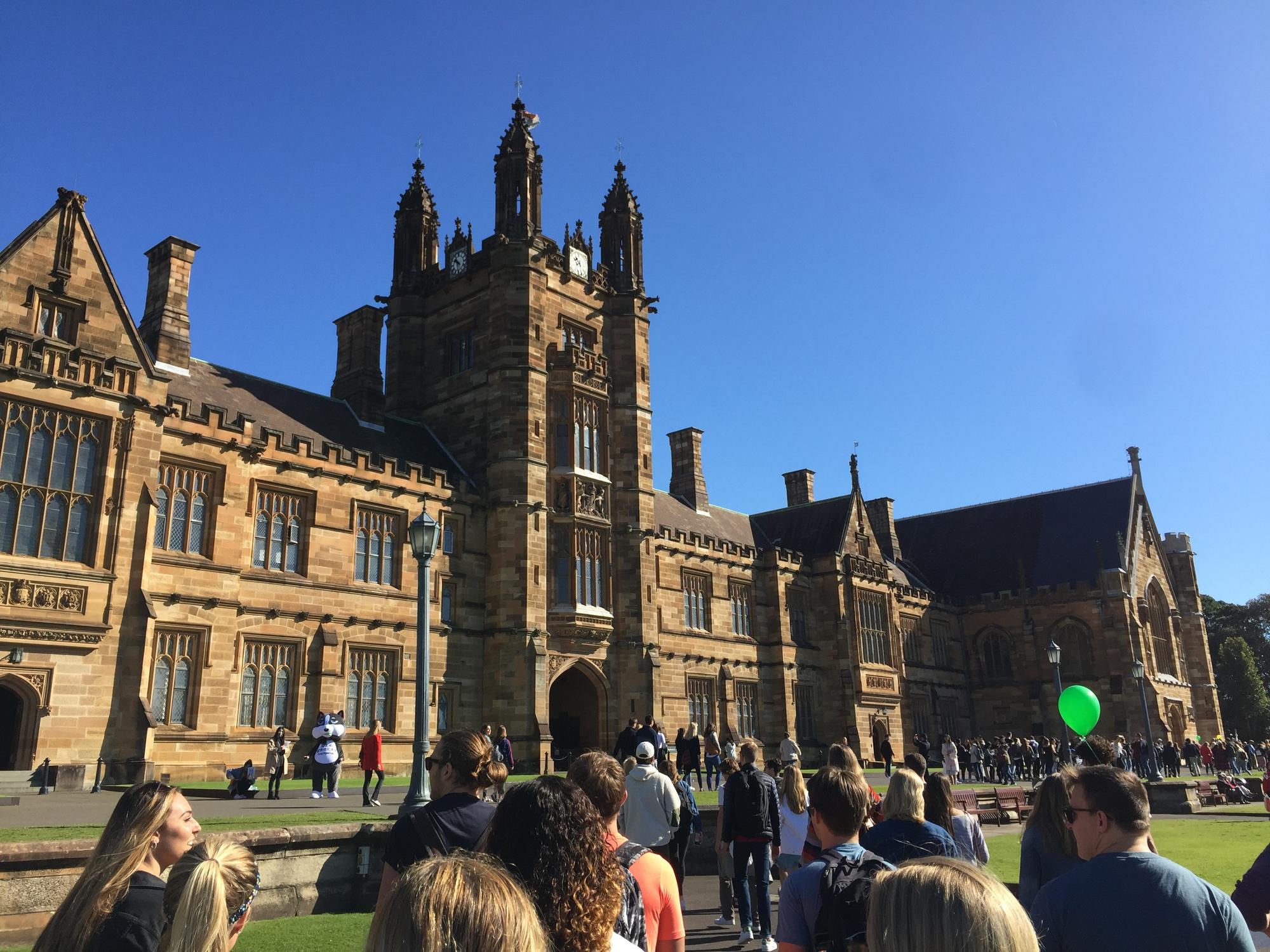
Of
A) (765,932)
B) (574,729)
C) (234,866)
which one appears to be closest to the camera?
(234,866)

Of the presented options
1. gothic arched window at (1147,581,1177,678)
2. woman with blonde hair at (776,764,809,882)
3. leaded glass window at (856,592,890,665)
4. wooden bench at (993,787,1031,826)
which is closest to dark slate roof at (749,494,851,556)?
leaded glass window at (856,592,890,665)

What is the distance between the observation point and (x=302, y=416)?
2866 centimetres

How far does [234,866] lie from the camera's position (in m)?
3.01

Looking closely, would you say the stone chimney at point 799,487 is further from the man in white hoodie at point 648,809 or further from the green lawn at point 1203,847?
the man in white hoodie at point 648,809

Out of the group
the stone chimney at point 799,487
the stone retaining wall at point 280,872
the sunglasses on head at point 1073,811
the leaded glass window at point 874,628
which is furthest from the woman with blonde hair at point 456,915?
the stone chimney at point 799,487

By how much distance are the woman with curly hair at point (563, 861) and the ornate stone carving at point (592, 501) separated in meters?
28.0

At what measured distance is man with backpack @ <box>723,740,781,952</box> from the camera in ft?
28.8

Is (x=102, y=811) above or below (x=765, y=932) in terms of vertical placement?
above

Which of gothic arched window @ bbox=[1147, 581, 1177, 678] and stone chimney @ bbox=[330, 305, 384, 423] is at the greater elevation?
stone chimney @ bbox=[330, 305, 384, 423]

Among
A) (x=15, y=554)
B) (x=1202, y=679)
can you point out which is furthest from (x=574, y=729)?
(x=1202, y=679)

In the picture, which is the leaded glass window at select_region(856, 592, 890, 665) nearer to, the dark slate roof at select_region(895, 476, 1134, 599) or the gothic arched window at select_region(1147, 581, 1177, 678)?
the dark slate roof at select_region(895, 476, 1134, 599)

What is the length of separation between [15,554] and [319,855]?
1281cm

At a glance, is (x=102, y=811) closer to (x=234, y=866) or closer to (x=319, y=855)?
(x=319, y=855)

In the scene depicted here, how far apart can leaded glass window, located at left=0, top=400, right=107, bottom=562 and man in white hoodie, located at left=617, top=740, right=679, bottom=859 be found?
16057mm
